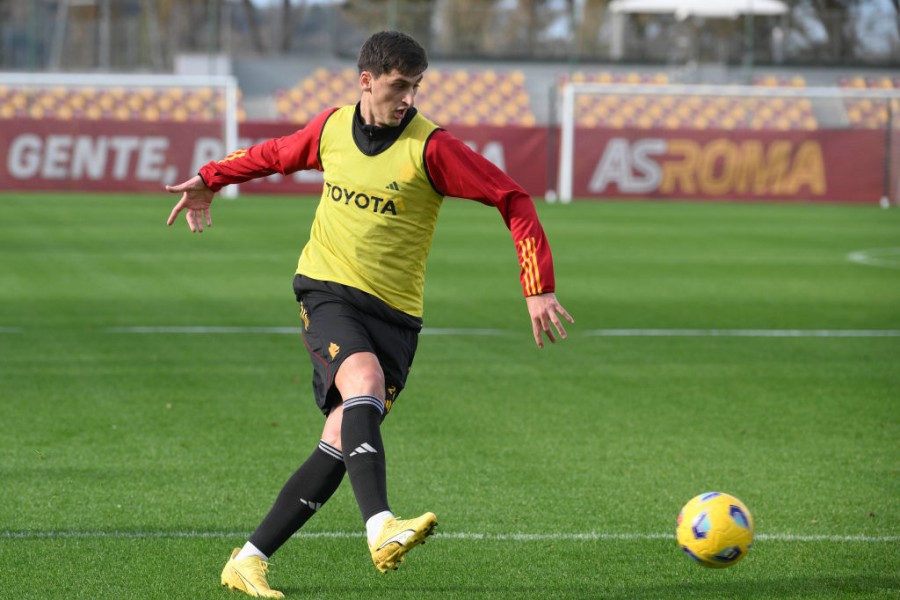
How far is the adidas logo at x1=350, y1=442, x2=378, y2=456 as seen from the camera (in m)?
4.37

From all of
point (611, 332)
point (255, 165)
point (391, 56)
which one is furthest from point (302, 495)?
point (611, 332)

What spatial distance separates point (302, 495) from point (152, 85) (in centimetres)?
2953

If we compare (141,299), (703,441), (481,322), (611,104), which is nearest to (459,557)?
(703,441)

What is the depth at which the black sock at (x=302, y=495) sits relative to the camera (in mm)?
4586

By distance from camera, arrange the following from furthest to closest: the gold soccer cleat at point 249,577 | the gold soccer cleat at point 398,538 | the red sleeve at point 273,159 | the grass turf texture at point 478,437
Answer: the grass turf texture at point 478,437 < the red sleeve at point 273,159 < the gold soccer cleat at point 249,577 < the gold soccer cleat at point 398,538

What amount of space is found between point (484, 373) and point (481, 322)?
2.62 m

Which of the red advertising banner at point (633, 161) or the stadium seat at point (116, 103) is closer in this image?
the red advertising banner at point (633, 161)

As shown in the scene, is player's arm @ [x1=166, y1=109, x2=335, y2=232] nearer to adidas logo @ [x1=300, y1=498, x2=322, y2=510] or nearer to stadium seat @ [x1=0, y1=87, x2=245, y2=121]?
adidas logo @ [x1=300, y1=498, x2=322, y2=510]

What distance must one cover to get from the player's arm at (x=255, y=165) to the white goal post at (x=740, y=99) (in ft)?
83.0

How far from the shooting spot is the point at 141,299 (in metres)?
13.2

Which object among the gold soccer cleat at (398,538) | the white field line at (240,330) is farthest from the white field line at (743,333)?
the gold soccer cleat at (398,538)

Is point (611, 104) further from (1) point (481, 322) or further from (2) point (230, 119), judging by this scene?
(1) point (481, 322)

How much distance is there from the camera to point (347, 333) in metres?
4.59

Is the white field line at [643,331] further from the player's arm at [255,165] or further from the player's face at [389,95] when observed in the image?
the player's face at [389,95]
